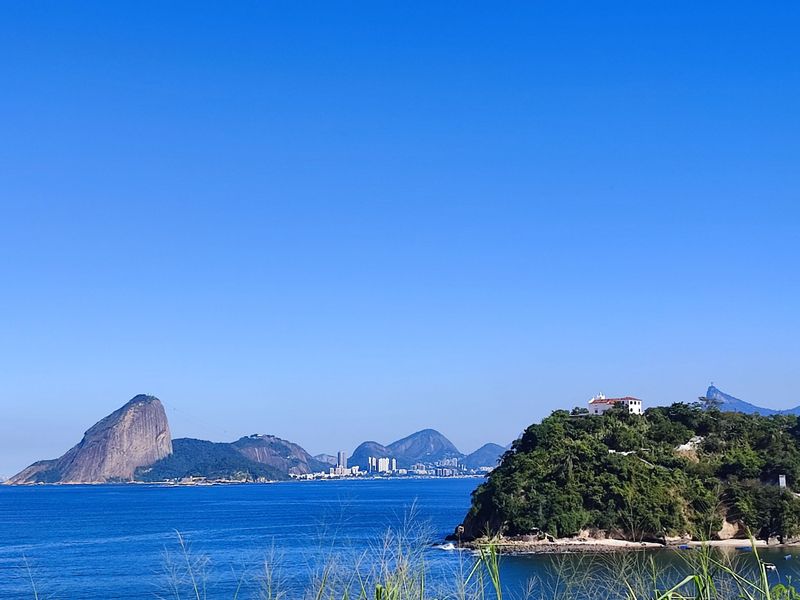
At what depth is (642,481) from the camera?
40.5 metres

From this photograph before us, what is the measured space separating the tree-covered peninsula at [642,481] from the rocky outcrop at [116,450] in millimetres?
142282

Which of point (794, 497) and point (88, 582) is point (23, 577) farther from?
point (794, 497)

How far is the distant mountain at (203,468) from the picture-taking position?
16875 cm

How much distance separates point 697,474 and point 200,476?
13428 cm

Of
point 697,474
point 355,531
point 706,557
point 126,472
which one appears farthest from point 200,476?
point 706,557

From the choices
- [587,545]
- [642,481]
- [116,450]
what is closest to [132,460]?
[116,450]

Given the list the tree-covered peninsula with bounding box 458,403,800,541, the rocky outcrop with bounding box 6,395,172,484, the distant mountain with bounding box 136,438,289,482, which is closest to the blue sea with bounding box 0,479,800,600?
the tree-covered peninsula with bounding box 458,403,800,541

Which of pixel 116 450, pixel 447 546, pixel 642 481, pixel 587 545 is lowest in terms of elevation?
pixel 587 545

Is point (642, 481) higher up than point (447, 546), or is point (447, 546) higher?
point (642, 481)

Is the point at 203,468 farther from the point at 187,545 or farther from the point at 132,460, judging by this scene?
the point at 187,545

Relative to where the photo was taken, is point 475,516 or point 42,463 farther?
point 42,463

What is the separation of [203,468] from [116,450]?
18149 millimetres

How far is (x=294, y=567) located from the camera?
28078 millimetres

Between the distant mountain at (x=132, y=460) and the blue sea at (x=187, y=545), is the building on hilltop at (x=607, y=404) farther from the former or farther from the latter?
the distant mountain at (x=132, y=460)
